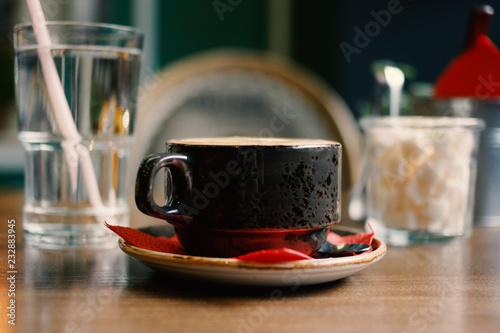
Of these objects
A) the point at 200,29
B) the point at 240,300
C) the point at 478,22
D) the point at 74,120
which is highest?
the point at 200,29

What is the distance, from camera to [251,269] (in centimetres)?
38

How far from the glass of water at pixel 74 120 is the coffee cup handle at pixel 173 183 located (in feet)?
0.57

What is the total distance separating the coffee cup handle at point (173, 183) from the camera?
411 millimetres

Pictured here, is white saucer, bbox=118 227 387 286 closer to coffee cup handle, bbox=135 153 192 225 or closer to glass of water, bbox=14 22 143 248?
coffee cup handle, bbox=135 153 192 225

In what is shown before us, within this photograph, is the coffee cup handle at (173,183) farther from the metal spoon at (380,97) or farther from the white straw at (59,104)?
the metal spoon at (380,97)

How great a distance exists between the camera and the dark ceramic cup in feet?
1.35

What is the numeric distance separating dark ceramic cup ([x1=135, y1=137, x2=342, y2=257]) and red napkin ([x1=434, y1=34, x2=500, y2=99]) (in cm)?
39

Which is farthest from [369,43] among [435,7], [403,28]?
[435,7]

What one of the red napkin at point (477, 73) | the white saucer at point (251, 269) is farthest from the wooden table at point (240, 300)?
the red napkin at point (477, 73)

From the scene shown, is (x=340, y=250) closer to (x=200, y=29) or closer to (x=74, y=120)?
(x=74, y=120)

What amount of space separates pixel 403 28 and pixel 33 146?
1460mm

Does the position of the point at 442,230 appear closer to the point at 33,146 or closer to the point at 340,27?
the point at 33,146

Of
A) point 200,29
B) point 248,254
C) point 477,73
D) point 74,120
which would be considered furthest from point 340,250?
point 200,29

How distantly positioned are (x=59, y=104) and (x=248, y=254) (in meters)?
0.27
